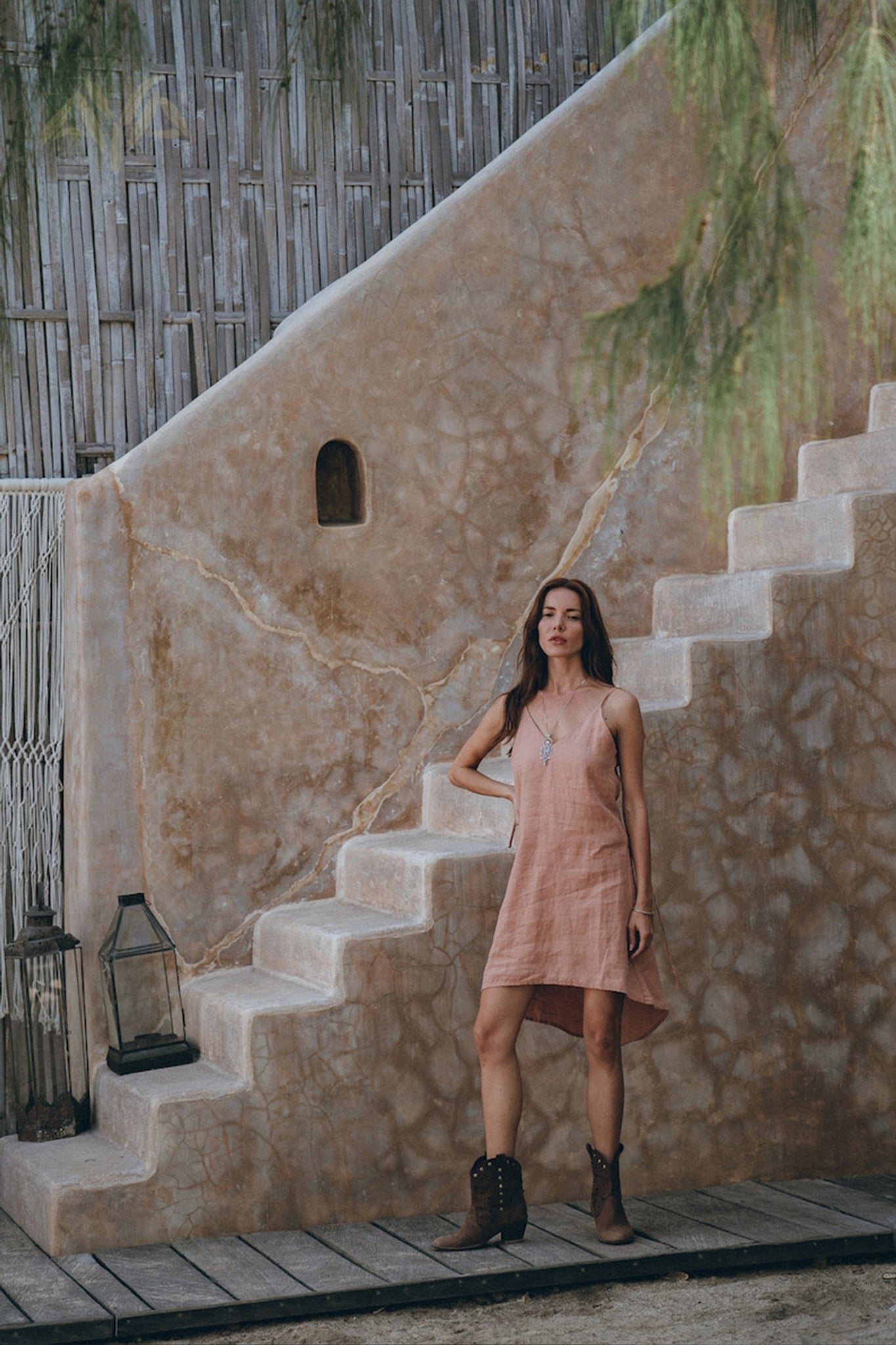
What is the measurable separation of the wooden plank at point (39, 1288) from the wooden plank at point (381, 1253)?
1.90 feet

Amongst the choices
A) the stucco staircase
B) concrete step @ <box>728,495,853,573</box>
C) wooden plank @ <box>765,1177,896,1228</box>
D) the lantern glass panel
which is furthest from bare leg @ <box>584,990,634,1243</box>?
concrete step @ <box>728,495,853,573</box>

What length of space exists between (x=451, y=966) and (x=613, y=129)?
2424 mm

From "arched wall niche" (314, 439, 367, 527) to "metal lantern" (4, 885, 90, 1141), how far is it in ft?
4.28

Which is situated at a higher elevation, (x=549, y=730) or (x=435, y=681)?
(x=435, y=681)

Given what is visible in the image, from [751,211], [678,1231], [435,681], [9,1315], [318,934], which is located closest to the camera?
[751,211]

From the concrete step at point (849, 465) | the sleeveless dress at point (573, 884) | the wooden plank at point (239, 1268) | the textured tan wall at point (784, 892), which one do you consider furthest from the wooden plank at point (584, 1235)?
the concrete step at point (849, 465)

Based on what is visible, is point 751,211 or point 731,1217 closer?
point 751,211

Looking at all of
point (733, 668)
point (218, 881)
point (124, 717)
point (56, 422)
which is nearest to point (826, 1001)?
point (733, 668)

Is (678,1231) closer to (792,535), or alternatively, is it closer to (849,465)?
(792,535)

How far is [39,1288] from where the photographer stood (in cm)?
338

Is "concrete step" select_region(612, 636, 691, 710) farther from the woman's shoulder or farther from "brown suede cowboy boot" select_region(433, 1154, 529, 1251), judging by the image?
"brown suede cowboy boot" select_region(433, 1154, 529, 1251)

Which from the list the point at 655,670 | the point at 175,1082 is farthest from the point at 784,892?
the point at 175,1082

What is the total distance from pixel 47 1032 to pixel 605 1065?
1.46 meters

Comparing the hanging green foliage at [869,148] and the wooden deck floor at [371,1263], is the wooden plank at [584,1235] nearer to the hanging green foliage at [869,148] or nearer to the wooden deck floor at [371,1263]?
the wooden deck floor at [371,1263]
